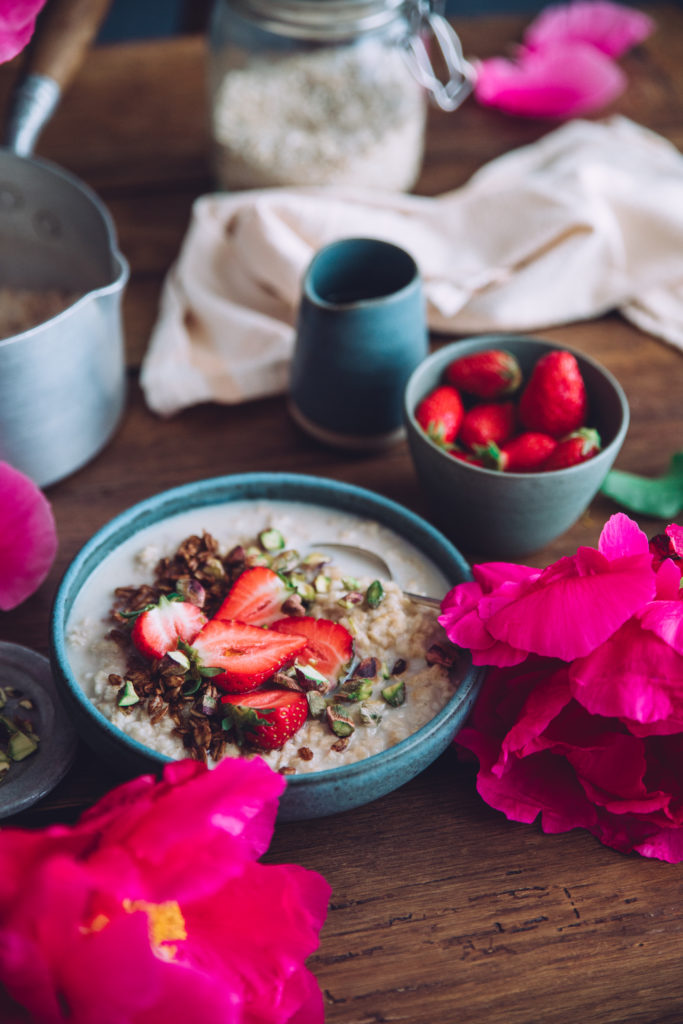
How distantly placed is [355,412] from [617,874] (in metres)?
0.44

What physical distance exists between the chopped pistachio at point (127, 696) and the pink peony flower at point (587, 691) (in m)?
0.20

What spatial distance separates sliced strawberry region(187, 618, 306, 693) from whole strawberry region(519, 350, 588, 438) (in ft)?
0.97

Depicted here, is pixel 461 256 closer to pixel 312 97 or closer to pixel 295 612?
pixel 312 97

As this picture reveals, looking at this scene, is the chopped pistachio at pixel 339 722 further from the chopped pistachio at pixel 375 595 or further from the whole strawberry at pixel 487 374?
the whole strawberry at pixel 487 374

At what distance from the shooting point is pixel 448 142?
1253 mm

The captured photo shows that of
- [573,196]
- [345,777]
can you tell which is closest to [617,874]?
[345,777]

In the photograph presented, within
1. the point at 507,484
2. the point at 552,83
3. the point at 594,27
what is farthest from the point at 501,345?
the point at 594,27

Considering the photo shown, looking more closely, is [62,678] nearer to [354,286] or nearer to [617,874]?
[617,874]

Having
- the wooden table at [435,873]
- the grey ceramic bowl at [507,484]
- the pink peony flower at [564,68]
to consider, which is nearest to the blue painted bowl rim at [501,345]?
the grey ceramic bowl at [507,484]

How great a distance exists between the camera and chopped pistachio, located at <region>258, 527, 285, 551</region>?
729mm

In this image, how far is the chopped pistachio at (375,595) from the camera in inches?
26.7

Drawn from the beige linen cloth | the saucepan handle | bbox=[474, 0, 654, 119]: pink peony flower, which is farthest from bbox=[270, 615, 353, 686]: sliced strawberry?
bbox=[474, 0, 654, 119]: pink peony flower

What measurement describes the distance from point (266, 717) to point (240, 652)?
56 millimetres

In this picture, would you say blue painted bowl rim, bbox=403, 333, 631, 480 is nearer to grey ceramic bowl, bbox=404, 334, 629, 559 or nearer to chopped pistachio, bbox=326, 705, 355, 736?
grey ceramic bowl, bbox=404, 334, 629, 559
